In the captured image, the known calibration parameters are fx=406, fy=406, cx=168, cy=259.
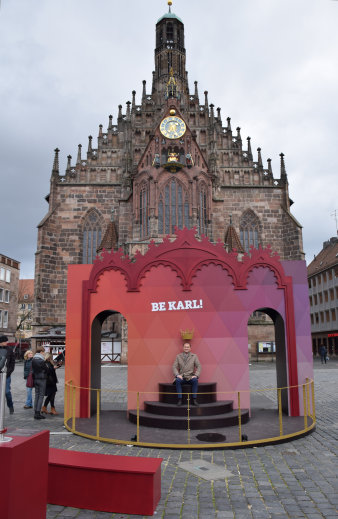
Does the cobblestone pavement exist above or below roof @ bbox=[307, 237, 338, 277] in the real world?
below

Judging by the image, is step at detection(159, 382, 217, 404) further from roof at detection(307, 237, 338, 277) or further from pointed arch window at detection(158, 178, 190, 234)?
roof at detection(307, 237, 338, 277)

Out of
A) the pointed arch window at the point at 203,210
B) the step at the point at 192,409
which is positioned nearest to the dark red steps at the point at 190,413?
the step at the point at 192,409

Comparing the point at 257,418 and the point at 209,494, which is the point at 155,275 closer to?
the point at 257,418

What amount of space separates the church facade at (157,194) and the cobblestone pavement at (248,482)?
2217cm

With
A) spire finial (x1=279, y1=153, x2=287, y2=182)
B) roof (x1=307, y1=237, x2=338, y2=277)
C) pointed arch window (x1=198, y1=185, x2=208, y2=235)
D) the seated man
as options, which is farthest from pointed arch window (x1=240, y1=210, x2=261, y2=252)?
the seated man

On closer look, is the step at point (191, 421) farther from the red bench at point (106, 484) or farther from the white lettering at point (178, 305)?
the red bench at point (106, 484)

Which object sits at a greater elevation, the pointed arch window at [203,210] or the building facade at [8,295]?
the pointed arch window at [203,210]

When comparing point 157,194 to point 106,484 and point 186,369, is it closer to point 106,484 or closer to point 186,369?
point 186,369

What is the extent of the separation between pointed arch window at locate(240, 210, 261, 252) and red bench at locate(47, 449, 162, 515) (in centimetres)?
3028

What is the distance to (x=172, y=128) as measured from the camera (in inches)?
1256

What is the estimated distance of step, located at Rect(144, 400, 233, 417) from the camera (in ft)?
28.9

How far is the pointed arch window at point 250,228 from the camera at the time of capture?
112 feet

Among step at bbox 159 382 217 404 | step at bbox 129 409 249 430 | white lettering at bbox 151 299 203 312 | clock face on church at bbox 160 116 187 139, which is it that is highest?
clock face on church at bbox 160 116 187 139

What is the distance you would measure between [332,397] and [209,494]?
9522 millimetres
